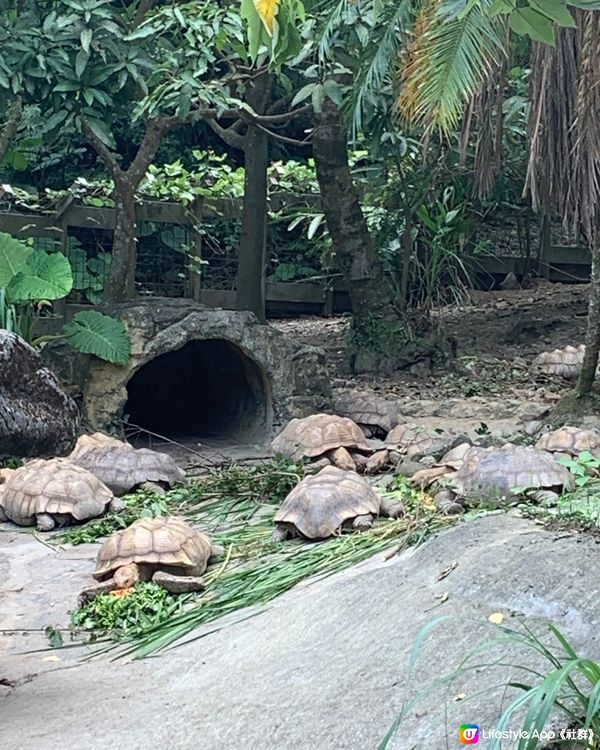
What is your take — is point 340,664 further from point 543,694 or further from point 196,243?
point 196,243

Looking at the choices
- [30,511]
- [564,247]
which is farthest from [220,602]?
[564,247]

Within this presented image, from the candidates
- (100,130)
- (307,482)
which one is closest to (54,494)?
(307,482)

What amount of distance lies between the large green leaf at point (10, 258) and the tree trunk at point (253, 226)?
8.69 ft

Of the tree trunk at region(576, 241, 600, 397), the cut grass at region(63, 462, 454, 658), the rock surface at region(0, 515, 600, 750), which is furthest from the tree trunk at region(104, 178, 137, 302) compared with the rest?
the rock surface at region(0, 515, 600, 750)

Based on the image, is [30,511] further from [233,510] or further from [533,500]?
[533,500]

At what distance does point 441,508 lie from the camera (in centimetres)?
482

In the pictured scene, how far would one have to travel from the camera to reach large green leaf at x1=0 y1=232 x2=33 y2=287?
27.9ft

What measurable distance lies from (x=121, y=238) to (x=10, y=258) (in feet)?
3.49

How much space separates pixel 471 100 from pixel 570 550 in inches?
164

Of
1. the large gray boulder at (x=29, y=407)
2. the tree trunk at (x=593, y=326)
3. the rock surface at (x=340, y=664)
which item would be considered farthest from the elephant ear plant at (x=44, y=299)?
the rock surface at (x=340, y=664)

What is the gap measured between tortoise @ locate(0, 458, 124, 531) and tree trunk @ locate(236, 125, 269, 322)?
4554 mm

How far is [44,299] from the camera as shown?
852cm

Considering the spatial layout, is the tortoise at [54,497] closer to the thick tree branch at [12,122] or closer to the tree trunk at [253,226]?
the thick tree branch at [12,122]

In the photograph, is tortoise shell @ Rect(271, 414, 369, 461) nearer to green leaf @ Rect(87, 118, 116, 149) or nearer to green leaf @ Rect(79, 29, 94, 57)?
green leaf @ Rect(87, 118, 116, 149)
